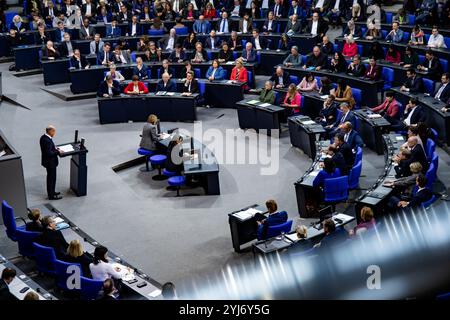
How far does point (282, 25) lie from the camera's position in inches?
945

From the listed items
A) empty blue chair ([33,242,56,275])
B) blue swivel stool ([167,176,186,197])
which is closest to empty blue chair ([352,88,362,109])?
blue swivel stool ([167,176,186,197])

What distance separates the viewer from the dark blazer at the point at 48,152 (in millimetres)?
13758

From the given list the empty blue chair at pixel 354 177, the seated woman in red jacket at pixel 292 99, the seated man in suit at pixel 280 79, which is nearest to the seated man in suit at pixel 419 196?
the empty blue chair at pixel 354 177

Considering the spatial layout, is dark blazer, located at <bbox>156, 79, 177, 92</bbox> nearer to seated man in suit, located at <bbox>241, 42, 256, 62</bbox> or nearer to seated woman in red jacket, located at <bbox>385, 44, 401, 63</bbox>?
seated man in suit, located at <bbox>241, 42, 256, 62</bbox>

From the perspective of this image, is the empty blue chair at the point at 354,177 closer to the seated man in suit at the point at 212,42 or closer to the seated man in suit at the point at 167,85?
the seated man in suit at the point at 167,85

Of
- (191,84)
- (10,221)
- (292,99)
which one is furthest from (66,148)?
(292,99)

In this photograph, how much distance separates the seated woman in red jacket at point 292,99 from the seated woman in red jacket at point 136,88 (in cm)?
397

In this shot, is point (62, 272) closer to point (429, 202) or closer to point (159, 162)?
→ point (159, 162)

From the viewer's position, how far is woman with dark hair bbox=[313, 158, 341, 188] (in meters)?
12.5

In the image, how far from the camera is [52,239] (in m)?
10.8

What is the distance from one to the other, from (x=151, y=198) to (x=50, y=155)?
7.04 ft
